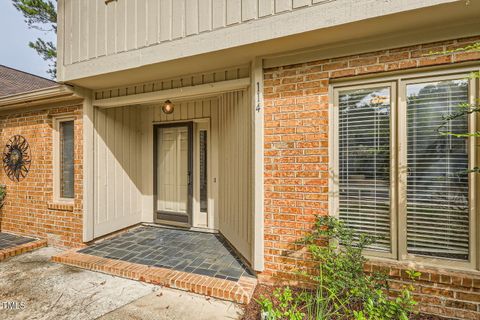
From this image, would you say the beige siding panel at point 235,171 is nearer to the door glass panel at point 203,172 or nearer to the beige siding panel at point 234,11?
the door glass panel at point 203,172

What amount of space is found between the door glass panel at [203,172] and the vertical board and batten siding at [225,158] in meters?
0.13

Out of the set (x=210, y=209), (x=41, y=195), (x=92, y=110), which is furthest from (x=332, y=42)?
(x=41, y=195)

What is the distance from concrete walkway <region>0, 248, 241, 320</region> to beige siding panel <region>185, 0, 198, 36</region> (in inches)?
119

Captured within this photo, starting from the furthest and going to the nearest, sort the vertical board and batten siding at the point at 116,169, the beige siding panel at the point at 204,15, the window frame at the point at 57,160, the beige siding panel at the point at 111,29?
1. the window frame at the point at 57,160
2. the vertical board and batten siding at the point at 116,169
3. the beige siding panel at the point at 111,29
4. the beige siding panel at the point at 204,15

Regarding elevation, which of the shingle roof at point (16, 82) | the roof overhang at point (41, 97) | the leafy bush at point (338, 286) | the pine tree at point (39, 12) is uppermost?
the pine tree at point (39, 12)

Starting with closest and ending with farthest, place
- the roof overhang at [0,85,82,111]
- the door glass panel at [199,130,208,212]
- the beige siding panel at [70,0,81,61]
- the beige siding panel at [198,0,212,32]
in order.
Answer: the beige siding panel at [198,0,212,32] < the beige siding panel at [70,0,81,61] < the roof overhang at [0,85,82,111] < the door glass panel at [199,130,208,212]

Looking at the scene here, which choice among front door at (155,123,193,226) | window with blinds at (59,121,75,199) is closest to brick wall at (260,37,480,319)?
front door at (155,123,193,226)

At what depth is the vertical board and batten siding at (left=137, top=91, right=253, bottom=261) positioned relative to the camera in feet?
9.69

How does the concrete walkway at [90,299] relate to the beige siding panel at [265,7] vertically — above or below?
below

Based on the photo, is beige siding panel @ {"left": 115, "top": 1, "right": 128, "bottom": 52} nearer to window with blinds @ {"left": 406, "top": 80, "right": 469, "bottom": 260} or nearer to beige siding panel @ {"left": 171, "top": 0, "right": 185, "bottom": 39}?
beige siding panel @ {"left": 171, "top": 0, "right": 185, "bottom": 39}

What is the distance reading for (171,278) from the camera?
103 inches

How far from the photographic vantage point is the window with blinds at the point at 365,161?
2246mm

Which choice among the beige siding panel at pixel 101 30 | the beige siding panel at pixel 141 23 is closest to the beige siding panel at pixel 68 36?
the beige siding panel at pixel 101 30

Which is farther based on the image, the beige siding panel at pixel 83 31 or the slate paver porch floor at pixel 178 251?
the beige siding panel at pixel 83 31
